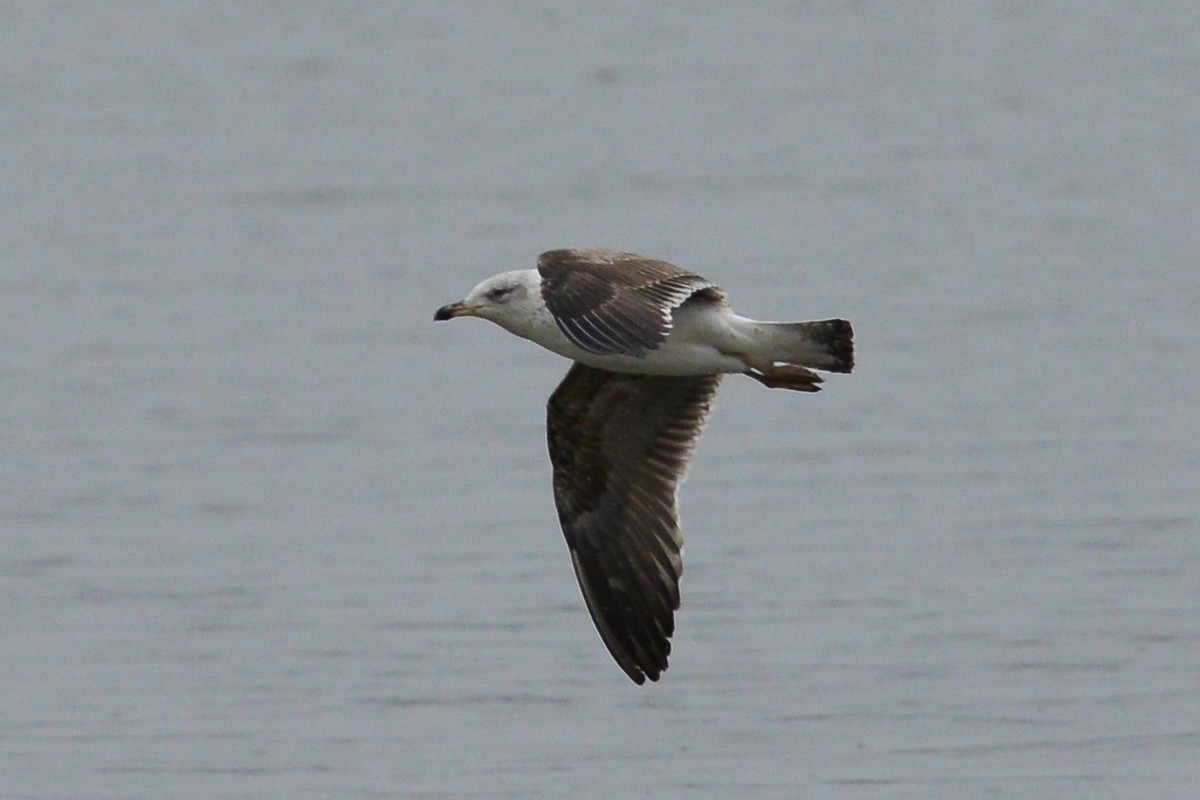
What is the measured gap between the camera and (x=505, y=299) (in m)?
9.49

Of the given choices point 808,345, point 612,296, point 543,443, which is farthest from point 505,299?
point 543,443

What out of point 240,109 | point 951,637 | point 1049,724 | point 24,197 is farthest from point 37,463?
point 240,109

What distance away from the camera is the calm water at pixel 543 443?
11344 mm

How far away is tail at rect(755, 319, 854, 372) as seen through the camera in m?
9.35

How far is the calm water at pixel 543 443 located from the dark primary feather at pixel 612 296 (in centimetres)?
237

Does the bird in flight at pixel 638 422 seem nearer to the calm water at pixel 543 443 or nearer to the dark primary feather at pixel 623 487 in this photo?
the dark primary feather at pixel 623 487

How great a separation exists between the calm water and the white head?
2.04 m

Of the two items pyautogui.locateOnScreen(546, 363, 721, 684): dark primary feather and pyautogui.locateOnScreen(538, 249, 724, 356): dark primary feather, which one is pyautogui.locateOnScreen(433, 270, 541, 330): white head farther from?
pyautogui.locateOnScreen(546, 363, 721, 684): dark primary feather

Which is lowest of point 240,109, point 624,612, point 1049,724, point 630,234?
point 240,109

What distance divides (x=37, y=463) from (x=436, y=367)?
3.01 meters

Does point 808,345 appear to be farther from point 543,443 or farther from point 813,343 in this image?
point 543,443

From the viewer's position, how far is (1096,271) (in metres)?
20.0

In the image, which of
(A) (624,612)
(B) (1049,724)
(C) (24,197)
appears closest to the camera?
(A) (624,612)

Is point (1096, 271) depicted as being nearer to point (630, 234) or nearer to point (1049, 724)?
point (630, 234)
